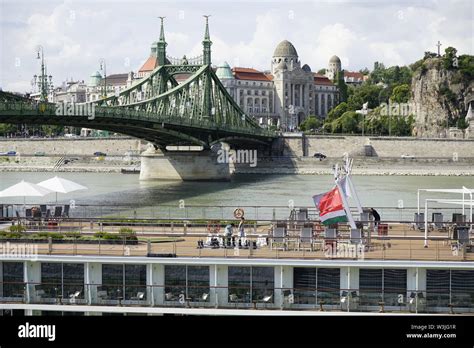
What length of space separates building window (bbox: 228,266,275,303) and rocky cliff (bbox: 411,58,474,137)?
85515mm

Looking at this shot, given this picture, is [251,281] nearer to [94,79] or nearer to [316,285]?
[316,285]

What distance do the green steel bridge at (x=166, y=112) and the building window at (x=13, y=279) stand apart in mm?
24099

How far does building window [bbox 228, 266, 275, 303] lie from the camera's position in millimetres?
13531

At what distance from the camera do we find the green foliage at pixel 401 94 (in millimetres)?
106656

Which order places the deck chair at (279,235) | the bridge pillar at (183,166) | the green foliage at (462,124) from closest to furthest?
A: the deck chair at (279,235), the bridge pillar at (183,166), the green foliage at (462,124)

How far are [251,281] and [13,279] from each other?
358cm

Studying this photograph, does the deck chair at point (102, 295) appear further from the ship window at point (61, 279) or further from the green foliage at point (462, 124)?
the green foliage at point (462, 124)

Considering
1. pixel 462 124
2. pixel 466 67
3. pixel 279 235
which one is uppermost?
pixel 466 67

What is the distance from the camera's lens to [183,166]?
215 ft

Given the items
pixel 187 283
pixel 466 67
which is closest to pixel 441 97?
pixel 466 67

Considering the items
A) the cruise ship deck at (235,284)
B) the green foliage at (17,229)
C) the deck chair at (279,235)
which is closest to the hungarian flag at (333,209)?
the deck chair at (279,235)

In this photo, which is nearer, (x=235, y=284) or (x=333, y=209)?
(x=235, y=284)
